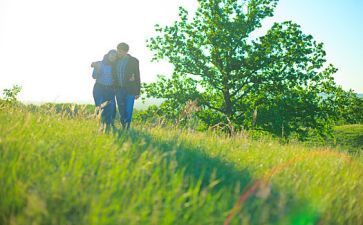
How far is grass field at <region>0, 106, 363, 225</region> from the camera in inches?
91.3

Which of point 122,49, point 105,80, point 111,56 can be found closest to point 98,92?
point 105,80

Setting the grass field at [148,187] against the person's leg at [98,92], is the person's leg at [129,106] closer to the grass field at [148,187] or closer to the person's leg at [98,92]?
the person's leg at [98,92]

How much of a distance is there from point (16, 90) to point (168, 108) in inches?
1640

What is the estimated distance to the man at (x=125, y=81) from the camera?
8117 mm

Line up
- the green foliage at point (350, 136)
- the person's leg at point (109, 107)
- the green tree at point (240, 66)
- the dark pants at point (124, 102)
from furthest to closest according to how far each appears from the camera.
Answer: the green foliage at point (350, 136) → the green tree at point (240, 66) → the dark pants at point (124, 102) → the person's leg at point (109, 107)

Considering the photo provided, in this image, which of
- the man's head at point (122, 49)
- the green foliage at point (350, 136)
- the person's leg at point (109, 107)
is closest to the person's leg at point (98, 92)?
the person's leg at point (109, 107)

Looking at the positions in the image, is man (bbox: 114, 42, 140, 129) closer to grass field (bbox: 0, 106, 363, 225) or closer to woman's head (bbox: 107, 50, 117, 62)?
woman's head (bbox: 107, 50, 117, 62)

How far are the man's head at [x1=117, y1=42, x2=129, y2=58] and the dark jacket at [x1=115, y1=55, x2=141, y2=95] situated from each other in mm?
154

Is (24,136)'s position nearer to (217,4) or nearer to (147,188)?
(147,188)

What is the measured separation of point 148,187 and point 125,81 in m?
5.77

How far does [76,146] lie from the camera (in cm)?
366

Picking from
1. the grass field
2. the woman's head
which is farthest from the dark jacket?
the grass field

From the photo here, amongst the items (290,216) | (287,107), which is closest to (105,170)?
(290,216)

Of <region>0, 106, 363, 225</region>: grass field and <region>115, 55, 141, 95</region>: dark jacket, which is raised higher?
<region>115, 55, 141, 95</region>: dark jacket
